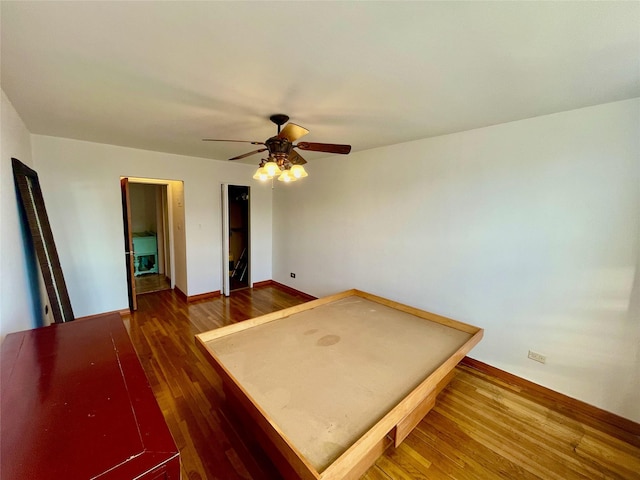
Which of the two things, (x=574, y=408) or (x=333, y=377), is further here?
(x=574, y=408)

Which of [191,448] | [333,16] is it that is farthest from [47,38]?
[191,448]

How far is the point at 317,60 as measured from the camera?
1.45 metres

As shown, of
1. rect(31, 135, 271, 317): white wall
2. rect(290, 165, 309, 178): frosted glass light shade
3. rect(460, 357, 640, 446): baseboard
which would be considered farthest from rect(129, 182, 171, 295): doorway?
rect(460, 357, 640, 446): baseboard

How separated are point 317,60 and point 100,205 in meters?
3.74

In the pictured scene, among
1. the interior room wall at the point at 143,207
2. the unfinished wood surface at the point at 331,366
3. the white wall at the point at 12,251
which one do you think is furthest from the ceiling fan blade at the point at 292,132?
the interior room wall at the point at 143,207

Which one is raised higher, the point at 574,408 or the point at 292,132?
the point at 292,132

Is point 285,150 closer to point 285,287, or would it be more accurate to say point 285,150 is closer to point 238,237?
point 285,287

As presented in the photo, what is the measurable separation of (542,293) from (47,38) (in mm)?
3895

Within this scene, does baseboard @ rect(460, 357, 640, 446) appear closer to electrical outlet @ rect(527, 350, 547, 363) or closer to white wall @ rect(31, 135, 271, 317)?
electrical outlet @ rect(527, 350, 547, 363)

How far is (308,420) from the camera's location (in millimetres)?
1342

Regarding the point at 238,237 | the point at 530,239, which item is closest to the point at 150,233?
the point at 238,237

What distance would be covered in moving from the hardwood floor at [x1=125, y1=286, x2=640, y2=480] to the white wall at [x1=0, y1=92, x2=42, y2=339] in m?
1.14

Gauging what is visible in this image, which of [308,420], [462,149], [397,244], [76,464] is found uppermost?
[462,149]

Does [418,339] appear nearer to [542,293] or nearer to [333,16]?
[542,293]
